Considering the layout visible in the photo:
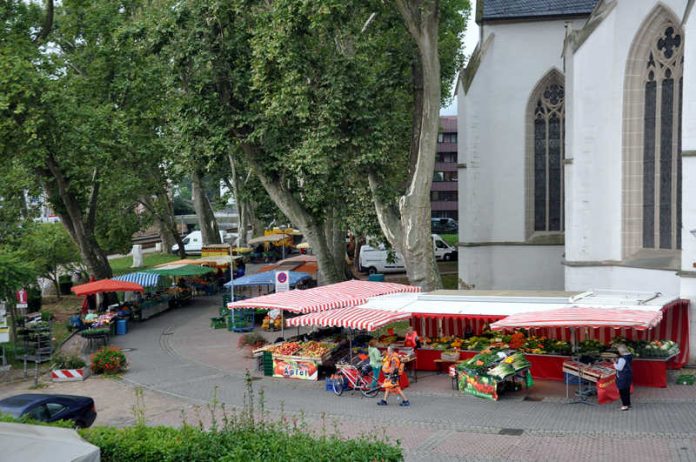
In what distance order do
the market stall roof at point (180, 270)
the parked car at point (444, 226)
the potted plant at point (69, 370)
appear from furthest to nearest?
the parked car at point (444, 226)
the market stall roof at point (180, 270)
the potted plant at point (69, 370)

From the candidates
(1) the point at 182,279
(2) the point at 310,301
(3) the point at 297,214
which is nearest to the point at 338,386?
(2) the point at 310,301

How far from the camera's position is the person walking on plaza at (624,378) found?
15.1m

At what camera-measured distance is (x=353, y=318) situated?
60.2ft

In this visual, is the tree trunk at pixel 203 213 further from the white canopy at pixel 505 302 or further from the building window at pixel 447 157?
the building window at pixel 447 157

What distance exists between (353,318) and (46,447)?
32.1ft

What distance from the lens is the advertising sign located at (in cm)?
1950

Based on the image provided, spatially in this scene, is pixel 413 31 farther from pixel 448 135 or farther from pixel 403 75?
pixel 448 135

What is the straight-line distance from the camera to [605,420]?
48.2 feet

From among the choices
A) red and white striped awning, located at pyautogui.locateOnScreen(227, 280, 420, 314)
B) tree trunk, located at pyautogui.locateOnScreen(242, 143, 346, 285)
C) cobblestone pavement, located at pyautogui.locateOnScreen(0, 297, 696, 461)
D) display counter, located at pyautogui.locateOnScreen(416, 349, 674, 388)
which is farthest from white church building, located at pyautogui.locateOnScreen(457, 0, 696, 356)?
red and white striped awning, located at pyautogui.locateOnScreen(227, 280, 420, 314)

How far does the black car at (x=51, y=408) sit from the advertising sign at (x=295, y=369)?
550 cm

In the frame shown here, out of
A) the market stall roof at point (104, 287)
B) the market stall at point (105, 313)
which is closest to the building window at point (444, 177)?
the market stall at point (105, 313)

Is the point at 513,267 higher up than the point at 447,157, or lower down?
lower down

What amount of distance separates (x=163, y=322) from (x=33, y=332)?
6453 millimetres

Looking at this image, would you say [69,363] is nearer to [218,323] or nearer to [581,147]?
[218,323]
